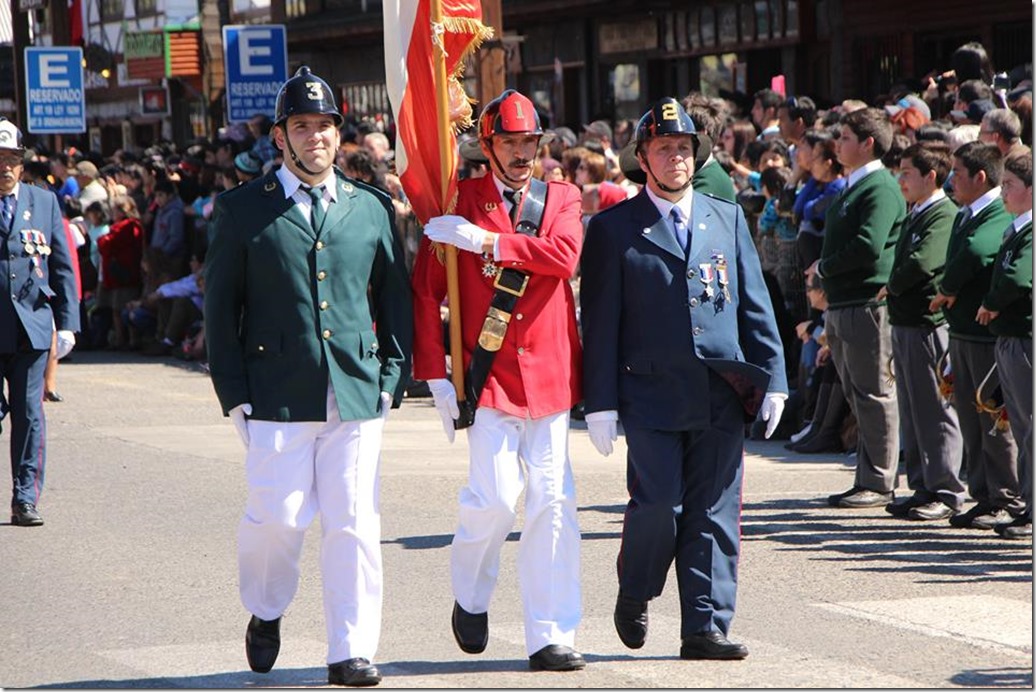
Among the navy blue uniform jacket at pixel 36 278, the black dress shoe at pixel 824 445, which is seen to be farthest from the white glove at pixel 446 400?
the black dress shoe at pixel 824 445

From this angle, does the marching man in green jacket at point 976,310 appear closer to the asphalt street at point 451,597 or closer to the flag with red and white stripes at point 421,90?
the asphalt street at point 451,597

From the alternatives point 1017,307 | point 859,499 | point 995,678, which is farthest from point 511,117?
point 859,499

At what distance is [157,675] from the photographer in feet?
21.5

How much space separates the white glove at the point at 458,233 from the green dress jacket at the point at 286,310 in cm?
25

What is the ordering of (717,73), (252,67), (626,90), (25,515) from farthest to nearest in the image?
1. (626,90)
2. (717,73)
3. (252,67)
4. (25,515)

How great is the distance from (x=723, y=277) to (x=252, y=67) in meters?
15.1

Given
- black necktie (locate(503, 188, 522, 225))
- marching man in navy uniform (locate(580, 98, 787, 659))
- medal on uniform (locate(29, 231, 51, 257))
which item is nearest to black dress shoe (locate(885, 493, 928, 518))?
marching man in navy uniform (locate(580, 98, 787, 659))

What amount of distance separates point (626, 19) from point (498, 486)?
66.1 feet

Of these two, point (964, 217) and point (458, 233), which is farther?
point (964, 217)

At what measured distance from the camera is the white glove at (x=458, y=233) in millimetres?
6574

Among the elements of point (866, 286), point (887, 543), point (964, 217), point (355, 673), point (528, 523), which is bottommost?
point (887, 543)

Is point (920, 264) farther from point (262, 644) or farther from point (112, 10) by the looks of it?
point (112, 10)

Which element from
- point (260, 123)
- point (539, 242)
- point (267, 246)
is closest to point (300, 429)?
point (267, 246)

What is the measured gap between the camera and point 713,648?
258 inches
